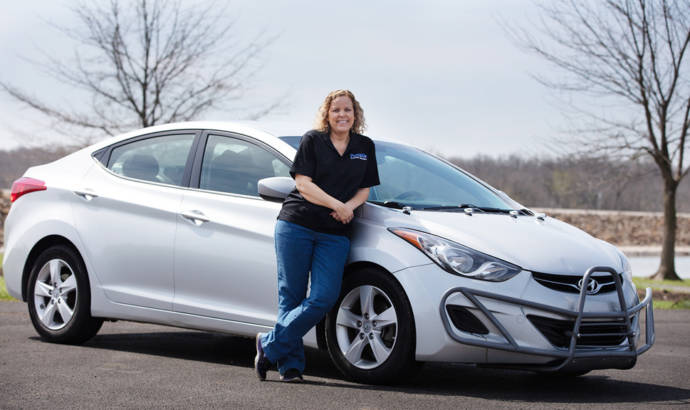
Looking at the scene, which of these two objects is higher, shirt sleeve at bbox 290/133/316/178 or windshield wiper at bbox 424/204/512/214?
shirt sleeve at bbox 290/133/316/178

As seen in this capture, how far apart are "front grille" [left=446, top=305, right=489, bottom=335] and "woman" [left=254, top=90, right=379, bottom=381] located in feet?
2.40

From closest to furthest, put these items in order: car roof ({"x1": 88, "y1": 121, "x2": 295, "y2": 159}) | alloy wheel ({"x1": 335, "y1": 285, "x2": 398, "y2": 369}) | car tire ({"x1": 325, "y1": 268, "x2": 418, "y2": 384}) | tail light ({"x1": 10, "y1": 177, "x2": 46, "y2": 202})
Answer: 1. car tire ({"x1": 325, "y1": 268, "x2": 418, "y2": 384})
2. alloy wheel ({"x1": 335, "y1": 285, "x2": 398, "y2": 369})
3. car roof ({"x1": 88, "y1": 121, "x2": 295, "y2": 159})
4. tail light ({"x1": 10, "y1": 177, "x2": 46, "y2": 202})

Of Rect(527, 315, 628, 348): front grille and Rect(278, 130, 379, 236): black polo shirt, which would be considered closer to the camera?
Rect(527, 315, 628, 348): front grille

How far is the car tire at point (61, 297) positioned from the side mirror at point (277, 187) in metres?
2.08

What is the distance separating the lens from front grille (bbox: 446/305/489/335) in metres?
5.21

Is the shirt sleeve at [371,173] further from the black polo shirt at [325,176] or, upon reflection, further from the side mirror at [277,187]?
the side mirror at [277,187]

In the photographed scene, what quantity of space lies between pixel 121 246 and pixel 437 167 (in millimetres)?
2413

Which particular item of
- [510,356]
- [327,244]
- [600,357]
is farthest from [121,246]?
[600,357]

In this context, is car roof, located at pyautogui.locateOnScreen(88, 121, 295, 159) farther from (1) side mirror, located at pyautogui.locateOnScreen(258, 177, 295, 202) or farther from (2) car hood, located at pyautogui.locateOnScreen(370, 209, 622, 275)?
(2) car hood, located at pyautogui.locateOnScreen(370, 209, 622, 275)

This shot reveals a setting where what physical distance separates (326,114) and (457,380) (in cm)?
197

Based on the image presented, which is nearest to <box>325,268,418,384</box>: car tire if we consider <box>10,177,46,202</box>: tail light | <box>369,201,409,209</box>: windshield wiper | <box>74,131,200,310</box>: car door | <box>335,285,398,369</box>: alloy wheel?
<box>335,285,398,369</box>: alloy wheel

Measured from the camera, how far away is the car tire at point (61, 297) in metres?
7.06

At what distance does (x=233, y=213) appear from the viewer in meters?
6.16

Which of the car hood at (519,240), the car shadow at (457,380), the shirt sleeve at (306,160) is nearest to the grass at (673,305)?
the car shadow at (457,380)
